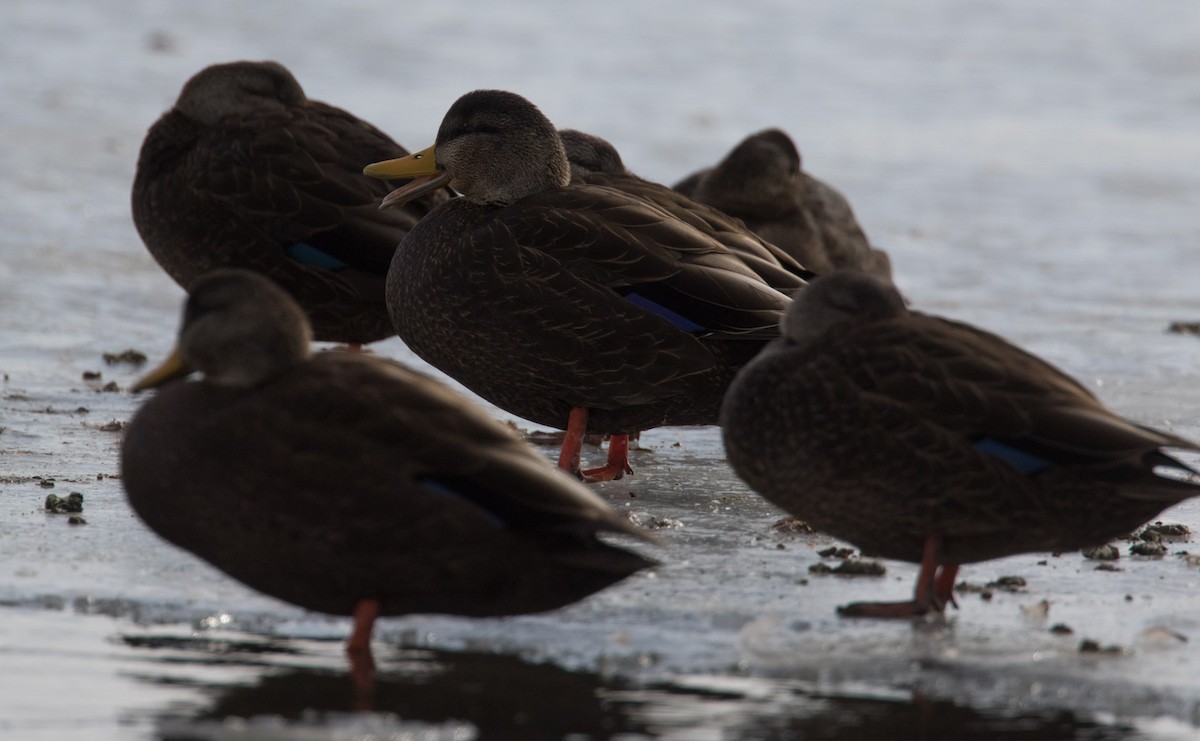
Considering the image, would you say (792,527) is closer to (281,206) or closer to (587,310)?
(587,310)

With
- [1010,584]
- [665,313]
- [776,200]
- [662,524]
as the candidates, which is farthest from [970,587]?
[776,200]

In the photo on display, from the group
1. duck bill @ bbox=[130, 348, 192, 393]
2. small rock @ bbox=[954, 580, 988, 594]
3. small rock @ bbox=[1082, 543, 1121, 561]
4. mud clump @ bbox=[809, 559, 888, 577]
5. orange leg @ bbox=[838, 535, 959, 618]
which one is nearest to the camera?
duck bill @ bbox=[130, 348, 192, 393]

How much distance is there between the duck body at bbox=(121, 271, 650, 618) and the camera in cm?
380

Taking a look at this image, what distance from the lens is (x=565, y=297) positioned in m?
5.60

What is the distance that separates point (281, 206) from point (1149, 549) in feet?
11.8

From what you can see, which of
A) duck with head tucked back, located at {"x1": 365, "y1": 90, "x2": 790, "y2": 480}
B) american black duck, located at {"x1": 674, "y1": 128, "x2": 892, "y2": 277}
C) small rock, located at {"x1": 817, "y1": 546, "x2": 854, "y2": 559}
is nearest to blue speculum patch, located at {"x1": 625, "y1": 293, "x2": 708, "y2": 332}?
duck with head tucked back, located at {"x1": 365, "y1": 90, "x2": 790, "y2": 480}

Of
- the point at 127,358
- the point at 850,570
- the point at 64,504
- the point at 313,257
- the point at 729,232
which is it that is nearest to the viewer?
the point at 850,570

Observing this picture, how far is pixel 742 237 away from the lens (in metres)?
6.03

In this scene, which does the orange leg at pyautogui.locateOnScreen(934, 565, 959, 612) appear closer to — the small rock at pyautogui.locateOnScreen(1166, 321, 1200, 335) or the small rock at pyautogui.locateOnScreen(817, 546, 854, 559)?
the small rock at pyautogui.locateOnScreen(817, 546, 854, 559)

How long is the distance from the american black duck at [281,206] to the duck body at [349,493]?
2842mm

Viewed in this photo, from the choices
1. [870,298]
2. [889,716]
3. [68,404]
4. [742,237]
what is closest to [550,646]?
[889,716]

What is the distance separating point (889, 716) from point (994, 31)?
21342 millimetres

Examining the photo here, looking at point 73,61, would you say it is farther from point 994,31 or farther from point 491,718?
point 491,718

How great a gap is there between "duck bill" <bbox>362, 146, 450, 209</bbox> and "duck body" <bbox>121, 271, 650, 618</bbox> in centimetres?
214
